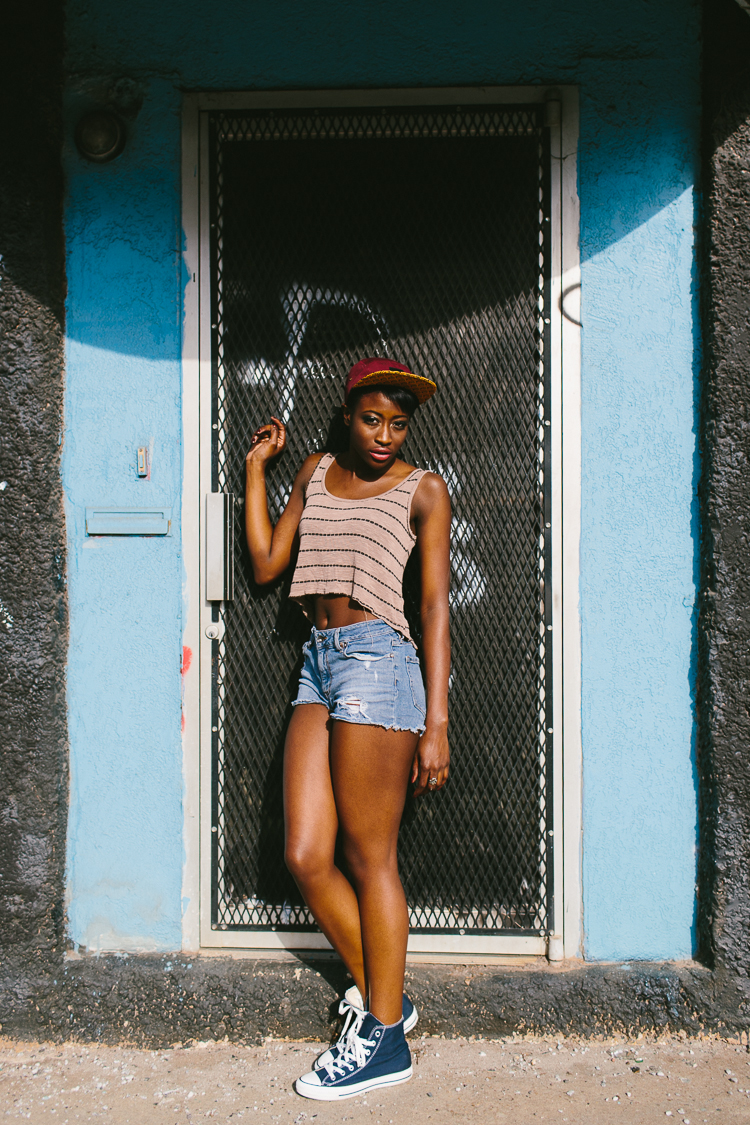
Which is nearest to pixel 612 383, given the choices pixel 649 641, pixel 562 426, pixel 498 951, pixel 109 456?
pixel 562 426

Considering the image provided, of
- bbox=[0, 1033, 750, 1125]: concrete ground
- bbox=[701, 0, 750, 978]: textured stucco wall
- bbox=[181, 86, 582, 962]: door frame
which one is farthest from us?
bbox=[181, 86, 582, 962]: door frame

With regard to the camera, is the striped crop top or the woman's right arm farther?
the woman's right arm

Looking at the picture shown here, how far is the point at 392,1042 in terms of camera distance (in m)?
2.54

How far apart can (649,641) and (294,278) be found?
1.97m

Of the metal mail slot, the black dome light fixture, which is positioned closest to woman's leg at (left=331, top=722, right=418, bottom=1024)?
the metal mail slot

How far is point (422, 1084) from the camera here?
2.57 metres

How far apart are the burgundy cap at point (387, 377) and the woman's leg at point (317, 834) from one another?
3.71 ft

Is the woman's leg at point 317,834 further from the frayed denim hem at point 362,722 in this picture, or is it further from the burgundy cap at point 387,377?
the burgundy cap at point 387,377

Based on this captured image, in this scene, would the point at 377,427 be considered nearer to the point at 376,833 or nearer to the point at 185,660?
the point at 185,660

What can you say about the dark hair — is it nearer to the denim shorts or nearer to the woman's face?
the woman's face

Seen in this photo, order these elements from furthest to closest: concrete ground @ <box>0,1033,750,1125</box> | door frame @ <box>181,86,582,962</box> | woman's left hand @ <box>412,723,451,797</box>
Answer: door frame @ <box>181,86,582,962</box>
woman's left hand @ <box>412,723,451,797</box>
concrete ground @ <box>0,1033,750,1125</box>

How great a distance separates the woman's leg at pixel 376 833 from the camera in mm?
2488

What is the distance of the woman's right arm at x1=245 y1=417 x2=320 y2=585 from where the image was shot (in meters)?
2.84

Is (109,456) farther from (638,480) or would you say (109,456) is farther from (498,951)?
(498,951)
